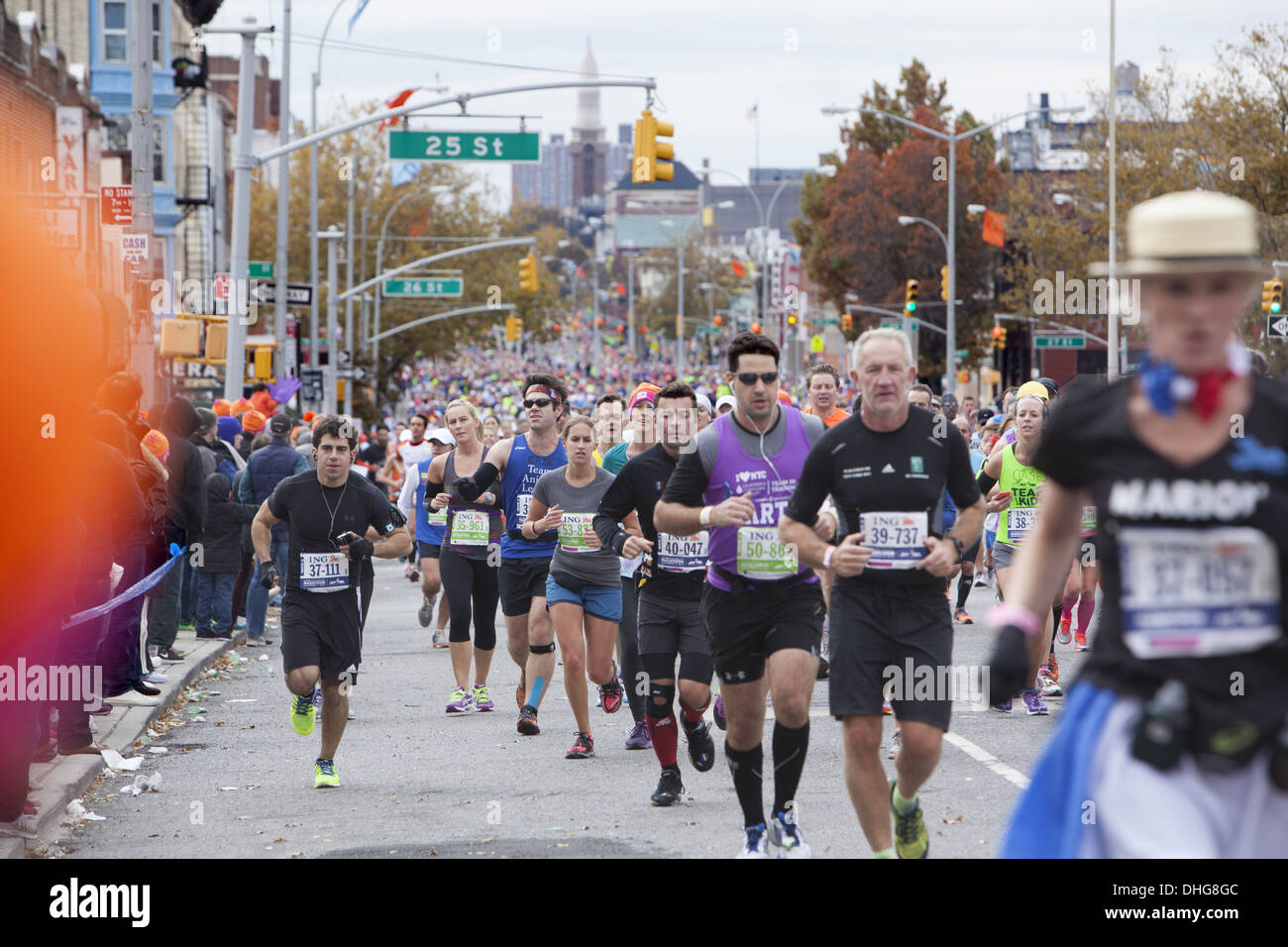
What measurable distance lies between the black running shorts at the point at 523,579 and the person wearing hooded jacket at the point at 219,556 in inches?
218

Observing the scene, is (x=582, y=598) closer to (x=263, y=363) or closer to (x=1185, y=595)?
(x=1185, y=595)

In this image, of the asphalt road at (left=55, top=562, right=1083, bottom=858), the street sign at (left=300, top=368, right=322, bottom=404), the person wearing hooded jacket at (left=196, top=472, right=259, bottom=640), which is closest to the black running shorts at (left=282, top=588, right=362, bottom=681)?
the asphalt road at (left=55, top=562, right=1083, bottom=858)

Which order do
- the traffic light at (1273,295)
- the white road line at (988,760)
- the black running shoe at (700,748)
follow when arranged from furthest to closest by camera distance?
the traffic light at (1273,295) < the white road line at (988,760) < the black running shoe at (700,748)

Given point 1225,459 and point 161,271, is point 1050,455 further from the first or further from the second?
point 161,271

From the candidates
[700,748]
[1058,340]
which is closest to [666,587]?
[700,748]

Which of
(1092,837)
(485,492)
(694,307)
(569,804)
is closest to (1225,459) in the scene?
(1092,837)

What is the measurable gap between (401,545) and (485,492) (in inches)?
79.7

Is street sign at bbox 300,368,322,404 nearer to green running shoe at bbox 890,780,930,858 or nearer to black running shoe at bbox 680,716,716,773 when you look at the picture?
black running shoe at bbox 680,716,716,773

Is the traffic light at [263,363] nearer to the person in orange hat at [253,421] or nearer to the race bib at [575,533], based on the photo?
the person in orange hat at [253,421]

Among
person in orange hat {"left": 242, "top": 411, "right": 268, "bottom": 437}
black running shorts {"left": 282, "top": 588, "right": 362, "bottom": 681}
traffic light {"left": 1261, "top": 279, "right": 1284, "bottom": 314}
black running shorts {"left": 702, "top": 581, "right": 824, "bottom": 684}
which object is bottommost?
black running shorts {"left": 282, "top": 588, "right": 362, "bottom": 681}

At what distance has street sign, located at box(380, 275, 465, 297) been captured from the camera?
144 feet

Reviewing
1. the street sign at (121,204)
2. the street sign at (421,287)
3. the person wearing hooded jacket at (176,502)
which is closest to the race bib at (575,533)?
the person wearing hooded jacket at (176,502)

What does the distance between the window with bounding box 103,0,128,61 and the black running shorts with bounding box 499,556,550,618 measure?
3602cm

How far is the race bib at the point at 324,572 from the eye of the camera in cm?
977
